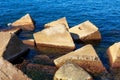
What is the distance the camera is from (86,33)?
2056cm

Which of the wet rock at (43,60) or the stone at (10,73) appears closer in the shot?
the stone at (10,73)

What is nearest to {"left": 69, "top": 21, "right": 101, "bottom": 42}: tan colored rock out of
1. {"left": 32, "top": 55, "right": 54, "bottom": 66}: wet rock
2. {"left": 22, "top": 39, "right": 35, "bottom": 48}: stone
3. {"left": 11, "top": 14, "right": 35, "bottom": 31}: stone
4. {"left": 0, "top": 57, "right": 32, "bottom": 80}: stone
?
{"left": 22, "top": 39, "right": 35, "bottom": 48}: stone

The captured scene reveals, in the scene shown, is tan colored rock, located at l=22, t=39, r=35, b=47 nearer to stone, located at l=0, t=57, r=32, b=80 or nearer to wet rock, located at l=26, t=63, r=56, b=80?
wet rock, located at l=26, t=63, r=56, b=80

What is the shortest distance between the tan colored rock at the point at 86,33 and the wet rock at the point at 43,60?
326cm

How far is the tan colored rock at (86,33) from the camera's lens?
20.5m

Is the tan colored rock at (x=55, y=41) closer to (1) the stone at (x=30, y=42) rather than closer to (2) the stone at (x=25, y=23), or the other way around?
(1) the stone at (x=30, y=42)

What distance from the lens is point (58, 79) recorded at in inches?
583

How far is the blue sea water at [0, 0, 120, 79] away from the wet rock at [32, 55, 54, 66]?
3658 mm

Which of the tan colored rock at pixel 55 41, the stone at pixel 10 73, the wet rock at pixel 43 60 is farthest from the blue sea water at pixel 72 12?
the stone at pixel 10 73

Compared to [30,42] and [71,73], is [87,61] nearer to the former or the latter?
[71,73]

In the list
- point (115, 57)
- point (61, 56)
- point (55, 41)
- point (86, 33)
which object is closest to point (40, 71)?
point (61, 56)

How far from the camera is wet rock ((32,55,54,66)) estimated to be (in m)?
17.1

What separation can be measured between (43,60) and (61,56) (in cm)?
105

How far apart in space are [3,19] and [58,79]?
1244cm
